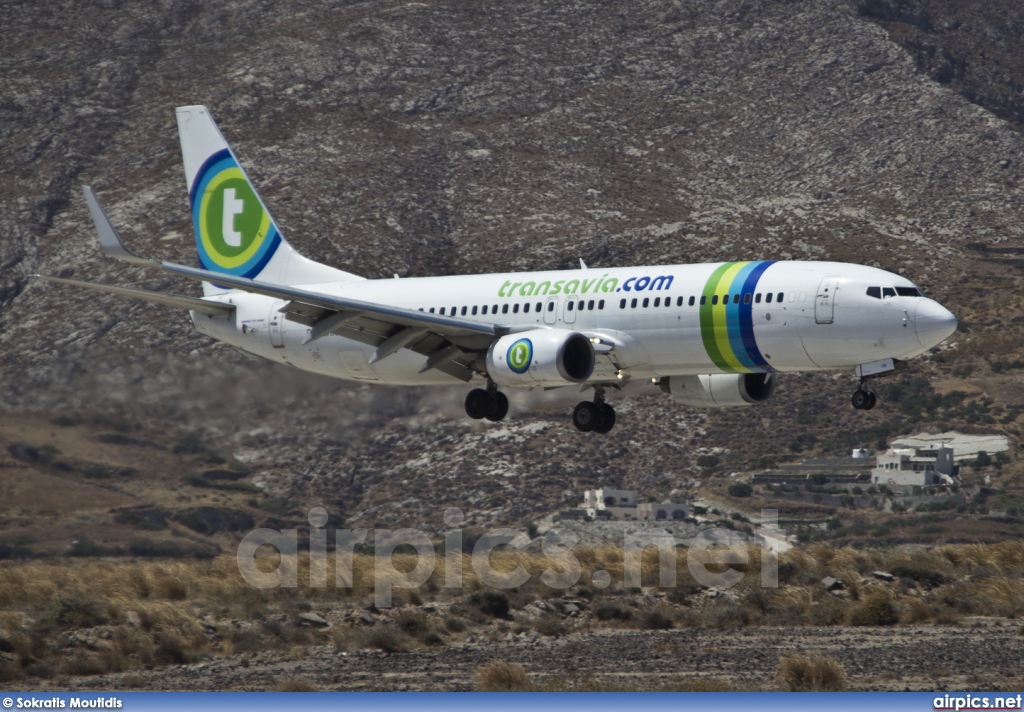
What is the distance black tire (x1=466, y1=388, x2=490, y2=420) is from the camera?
1861 inches

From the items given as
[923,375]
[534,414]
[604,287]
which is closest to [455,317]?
[604,287]

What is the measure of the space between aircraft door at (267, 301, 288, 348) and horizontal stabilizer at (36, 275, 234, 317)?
5.51 feet

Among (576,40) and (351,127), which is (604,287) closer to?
(351,127)

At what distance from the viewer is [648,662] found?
125 ft

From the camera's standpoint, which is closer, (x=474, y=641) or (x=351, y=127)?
(x=474, y=641)

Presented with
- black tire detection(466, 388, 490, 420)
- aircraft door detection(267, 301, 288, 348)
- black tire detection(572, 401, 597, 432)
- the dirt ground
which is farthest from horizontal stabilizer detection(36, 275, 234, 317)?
black tire detection(572, 401, 597, 432)

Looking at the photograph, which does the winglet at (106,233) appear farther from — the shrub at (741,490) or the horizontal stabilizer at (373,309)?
the shrub at (741,490)

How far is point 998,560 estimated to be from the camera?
58.3m

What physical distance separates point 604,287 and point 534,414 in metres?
55.5

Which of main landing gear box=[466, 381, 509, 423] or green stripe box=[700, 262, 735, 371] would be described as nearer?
green stripe box=[700, 262, 735, 371]

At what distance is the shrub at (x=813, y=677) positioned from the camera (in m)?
32.2

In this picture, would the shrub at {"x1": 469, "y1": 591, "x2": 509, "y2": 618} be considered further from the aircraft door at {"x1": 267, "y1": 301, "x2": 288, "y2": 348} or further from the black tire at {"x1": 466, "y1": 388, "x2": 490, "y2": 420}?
the aircraft door at {"x1": 267, "y1": 301, "x2": 288, "y2": 348}

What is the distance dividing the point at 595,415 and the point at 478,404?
3730mm

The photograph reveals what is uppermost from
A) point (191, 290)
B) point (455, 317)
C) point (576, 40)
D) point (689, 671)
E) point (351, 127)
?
point (576, 40)
